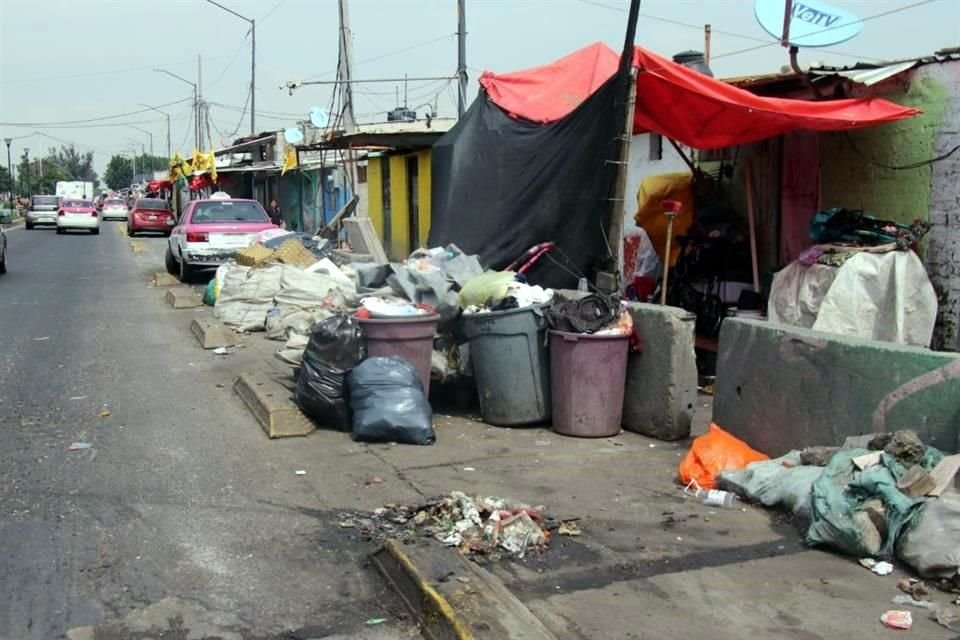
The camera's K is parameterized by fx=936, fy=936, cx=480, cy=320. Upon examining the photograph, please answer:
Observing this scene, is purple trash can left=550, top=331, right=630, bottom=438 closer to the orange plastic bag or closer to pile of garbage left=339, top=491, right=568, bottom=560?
the orange plastic bag

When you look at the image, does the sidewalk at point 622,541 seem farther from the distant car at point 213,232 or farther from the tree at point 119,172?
the tree at point 119,172

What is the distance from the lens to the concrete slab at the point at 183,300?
14711mm

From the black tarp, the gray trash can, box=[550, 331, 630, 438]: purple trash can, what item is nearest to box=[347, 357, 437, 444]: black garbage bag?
the gray trash can

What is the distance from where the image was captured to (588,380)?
693cm

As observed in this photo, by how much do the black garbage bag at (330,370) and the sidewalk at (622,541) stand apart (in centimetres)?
20

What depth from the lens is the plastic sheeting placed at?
25.6 ft

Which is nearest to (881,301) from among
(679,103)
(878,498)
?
(679,103)

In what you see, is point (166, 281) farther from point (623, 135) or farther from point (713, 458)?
point (713, 458)

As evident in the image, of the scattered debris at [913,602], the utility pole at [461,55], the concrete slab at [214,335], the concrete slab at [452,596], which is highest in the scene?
the utility pole at [461,55]

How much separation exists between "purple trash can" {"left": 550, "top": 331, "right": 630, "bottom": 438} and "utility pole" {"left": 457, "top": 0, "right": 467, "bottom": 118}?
43.5ft

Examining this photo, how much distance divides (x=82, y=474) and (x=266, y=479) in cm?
120

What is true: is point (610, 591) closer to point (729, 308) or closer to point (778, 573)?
point (778, 573)

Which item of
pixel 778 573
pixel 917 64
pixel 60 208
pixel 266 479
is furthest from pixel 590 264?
pixel 60 208

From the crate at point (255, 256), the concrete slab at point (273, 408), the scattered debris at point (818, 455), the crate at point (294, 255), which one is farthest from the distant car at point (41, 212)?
the scattered debris at point (818, 455)
